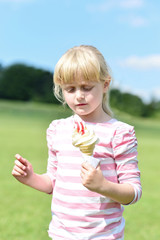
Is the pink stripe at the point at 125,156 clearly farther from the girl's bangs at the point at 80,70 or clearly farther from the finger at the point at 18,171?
the finger at the point at 18,171

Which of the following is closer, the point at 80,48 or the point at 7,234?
the point at 80,48

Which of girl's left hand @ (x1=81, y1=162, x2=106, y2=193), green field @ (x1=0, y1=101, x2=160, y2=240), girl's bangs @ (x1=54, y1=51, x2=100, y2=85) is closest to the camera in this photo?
girl's left hand @ (x1=81, y1=162, x2=106, y2=193)

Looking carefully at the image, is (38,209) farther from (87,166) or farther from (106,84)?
(87,166)

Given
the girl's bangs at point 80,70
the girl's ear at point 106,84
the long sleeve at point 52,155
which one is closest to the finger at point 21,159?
the long sleeve at point 52,155

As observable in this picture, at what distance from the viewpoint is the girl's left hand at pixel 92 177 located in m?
1.94

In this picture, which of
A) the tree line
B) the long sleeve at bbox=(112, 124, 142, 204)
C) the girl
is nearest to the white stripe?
the girl

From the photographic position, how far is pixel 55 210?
2309mm

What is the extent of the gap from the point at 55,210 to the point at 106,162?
0.44m

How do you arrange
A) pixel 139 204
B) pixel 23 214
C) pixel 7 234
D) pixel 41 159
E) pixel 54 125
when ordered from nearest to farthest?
pixel 54 125 < pixel 7 234 < pixel 23 214 < pixel 139 204 < pixel 41 159

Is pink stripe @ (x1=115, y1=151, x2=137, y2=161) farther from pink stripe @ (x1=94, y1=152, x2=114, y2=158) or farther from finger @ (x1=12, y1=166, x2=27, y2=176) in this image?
finger @ (x1=12, y1=166, x2=27, y2=176)

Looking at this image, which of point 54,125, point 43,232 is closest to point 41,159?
point 43,232

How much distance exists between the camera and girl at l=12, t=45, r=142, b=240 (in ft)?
7.09

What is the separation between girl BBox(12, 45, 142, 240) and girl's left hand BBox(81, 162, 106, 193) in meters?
0.16

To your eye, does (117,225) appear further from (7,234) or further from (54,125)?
(7,234)
